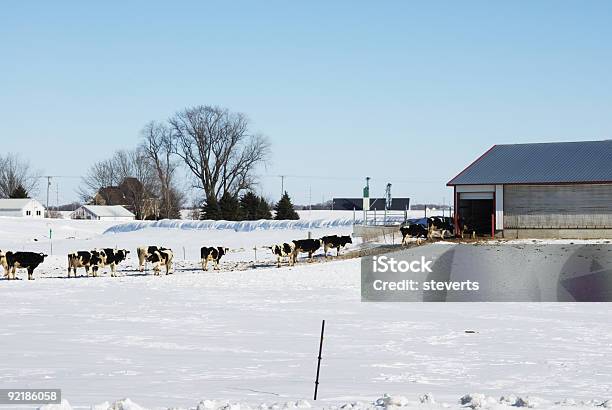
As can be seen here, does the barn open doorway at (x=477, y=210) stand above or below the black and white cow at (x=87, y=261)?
above

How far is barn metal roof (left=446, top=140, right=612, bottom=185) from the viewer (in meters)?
39.1

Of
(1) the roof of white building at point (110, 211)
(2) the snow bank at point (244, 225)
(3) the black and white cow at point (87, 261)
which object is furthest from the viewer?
(1) the roof of white building at point (110, 211)

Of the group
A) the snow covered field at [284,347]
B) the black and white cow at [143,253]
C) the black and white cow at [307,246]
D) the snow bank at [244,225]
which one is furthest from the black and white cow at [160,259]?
the snow bank at [244,225]

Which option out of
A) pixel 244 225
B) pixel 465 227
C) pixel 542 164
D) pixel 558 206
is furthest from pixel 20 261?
pixel 244 225

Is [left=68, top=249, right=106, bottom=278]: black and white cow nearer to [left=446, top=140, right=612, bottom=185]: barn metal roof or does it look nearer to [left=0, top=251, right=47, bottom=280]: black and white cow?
[left=0, top=251, right=47, bottom=280]: black and white cow

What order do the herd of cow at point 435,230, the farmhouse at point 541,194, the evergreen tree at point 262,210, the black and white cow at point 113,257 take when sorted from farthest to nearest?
the evergreen tree at point 262,210, the herd of cow at point 435,230, the farmhouse at point 541,194, the black and white cow at point 113,257

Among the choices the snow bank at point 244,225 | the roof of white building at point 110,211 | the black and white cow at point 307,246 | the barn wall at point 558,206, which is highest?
the roof of white building at point 110,211

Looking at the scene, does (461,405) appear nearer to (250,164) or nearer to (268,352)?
(268,352)

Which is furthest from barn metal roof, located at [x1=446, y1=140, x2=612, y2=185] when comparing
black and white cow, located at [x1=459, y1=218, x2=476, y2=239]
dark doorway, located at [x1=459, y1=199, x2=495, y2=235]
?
black and white cow, located at [x1=459, y1=218, x2=476, y2=239]

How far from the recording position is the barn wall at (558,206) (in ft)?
125

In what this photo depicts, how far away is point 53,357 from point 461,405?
6964 millimetres

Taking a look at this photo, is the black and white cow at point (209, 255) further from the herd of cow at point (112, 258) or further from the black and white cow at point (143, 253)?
the black and white cow at point (143, 253)

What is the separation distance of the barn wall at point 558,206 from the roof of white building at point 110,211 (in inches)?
2916

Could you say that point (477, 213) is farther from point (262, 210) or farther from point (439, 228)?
point (262, 210)
